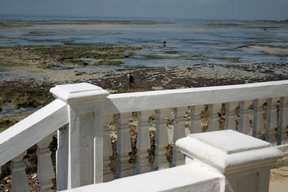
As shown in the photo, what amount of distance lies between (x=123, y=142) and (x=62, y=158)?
2.04 ft

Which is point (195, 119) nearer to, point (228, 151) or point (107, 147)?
point (107, 147)

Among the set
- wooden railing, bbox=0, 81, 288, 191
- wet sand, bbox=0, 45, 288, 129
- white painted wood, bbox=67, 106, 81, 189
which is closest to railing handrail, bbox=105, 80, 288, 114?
wooden railing, bbox=0, 81, 288, 191

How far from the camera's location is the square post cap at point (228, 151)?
6.66 feet

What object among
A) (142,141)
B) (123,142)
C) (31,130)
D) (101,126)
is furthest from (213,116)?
(31,130)

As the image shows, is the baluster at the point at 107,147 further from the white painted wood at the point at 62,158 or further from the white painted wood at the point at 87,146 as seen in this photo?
the white painted wood at the point at 62,158

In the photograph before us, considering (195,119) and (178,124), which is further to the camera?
(195,119)

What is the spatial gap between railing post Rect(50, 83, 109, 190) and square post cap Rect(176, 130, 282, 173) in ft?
4.41

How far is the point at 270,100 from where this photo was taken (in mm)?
4805

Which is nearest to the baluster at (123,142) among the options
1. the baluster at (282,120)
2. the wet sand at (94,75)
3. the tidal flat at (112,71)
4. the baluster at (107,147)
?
the baluster at (107,147)

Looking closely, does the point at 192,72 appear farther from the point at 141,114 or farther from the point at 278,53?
the point at 141,114

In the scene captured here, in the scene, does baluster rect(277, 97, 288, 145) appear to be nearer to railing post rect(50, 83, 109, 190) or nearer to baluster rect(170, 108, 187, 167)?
baluster rect(170, 108, 187, 167)

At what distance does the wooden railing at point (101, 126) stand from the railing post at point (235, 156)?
141 cm

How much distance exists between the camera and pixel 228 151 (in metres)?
2.04

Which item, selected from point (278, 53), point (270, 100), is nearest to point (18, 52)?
point (278, 53)
